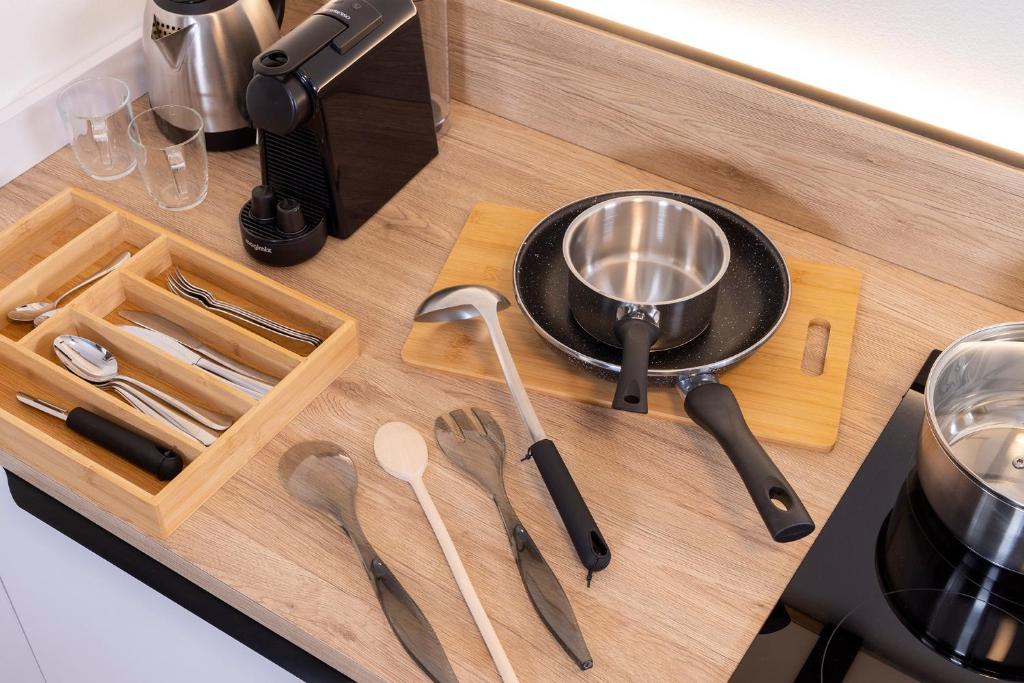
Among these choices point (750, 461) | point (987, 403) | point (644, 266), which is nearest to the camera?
point (750, 461)

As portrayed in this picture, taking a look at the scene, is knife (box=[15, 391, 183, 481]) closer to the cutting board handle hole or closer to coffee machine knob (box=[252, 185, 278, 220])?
coffee machine knob (box=[252, 185, 278, 220])

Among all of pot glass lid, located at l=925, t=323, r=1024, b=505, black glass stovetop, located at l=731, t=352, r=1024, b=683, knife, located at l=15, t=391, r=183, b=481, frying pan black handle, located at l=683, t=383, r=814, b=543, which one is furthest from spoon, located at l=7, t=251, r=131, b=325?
pot glass lid, located at l=925, t=323, r=1024, b=505

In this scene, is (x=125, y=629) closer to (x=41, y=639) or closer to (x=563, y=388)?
(x=41, y=639)

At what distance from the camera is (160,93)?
1.20 meters

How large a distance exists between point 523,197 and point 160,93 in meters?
0.43

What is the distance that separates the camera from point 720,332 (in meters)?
1.01

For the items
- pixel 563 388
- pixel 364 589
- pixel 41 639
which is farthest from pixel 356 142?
pixel 41 639

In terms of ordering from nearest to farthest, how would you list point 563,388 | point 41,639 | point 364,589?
point 364,589
point 563,388
point 41,639

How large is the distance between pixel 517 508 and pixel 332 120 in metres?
0.43

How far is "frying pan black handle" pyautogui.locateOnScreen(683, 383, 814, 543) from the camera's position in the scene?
81 centimetres

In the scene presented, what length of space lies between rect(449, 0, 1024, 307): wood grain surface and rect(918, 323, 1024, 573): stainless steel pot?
0.50ft

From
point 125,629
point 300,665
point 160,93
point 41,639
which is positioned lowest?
point 41,639

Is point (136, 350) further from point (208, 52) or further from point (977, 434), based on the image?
point (977, 434)

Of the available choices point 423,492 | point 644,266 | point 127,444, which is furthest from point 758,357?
point 127,444
